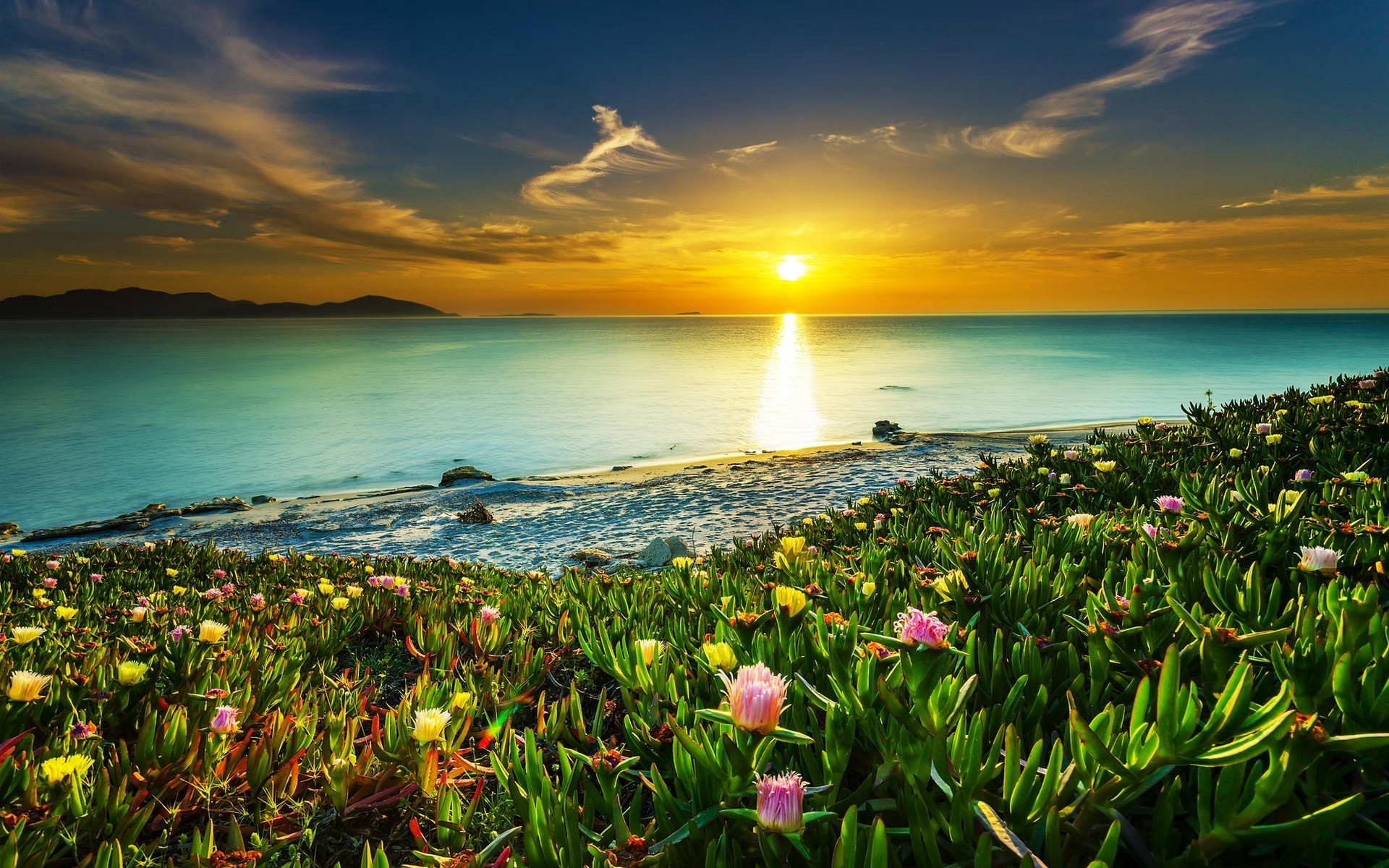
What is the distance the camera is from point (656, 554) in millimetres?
7168

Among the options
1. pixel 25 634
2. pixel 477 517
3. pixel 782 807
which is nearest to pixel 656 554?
pixel 477 517

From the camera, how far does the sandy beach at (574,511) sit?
9.37 meters

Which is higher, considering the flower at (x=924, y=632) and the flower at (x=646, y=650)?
the flower at (x=924, y=632)

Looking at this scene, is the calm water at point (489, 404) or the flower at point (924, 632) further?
the calm water at point (489, 404)

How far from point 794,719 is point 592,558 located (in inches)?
266

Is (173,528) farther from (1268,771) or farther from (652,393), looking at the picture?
(652,393)

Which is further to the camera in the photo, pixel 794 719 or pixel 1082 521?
pixel 1082 521

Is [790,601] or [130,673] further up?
[790,601]

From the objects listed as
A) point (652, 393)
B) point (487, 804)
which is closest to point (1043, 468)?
point (487, 804)

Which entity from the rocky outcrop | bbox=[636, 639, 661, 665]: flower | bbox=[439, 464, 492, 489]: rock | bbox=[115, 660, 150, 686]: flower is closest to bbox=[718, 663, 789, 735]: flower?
bbox=[636, 639, 661, 665]: flower

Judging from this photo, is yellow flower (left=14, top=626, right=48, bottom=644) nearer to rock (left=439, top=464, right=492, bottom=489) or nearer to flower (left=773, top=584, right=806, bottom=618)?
flower (left=773, top=584, right=806, bottom=618)

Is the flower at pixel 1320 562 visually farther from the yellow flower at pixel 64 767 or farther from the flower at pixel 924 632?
the yellow flower at pixel 64 767

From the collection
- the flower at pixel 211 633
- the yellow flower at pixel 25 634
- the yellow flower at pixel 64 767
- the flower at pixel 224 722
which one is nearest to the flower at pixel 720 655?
the flower at pixel 224 722

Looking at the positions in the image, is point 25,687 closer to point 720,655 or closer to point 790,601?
point 720,655
